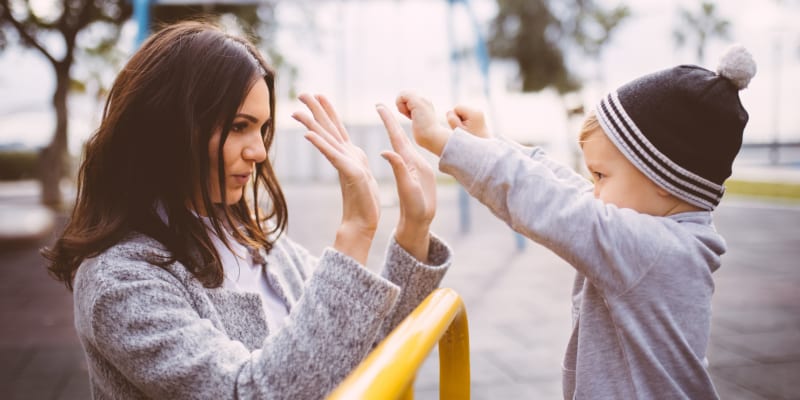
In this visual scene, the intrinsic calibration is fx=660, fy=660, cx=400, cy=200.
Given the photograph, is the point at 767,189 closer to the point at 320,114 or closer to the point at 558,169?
the point at 558,169

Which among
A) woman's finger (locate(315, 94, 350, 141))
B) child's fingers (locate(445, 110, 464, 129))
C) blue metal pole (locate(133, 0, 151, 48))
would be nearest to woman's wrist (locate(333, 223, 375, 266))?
woman's finger (locate(315, 94, 350, 141))

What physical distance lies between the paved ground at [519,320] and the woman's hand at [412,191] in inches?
70.4

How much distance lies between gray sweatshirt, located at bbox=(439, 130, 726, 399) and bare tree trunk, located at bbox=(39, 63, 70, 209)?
11.4m

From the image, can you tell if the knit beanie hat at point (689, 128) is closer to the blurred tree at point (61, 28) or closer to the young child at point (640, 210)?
the young child at point (640, 210)

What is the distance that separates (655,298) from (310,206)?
10.6 metres

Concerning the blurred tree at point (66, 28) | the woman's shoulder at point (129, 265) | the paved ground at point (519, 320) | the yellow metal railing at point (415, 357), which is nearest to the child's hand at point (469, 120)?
the yellow metal railing at point (415, 357)

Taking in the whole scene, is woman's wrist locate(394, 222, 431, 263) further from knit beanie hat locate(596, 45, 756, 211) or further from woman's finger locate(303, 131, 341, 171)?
knit beanie hat locate(596, 45, 756, 211)

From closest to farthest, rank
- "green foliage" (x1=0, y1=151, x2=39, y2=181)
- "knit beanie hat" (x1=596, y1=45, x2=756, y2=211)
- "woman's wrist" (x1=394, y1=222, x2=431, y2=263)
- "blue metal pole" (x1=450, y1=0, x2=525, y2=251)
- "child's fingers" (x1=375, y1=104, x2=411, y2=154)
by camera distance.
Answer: "knit beanie hat" (x1=596, y1=45, x2=756, y2=211)
"child's fingers" (x1=375, y1=104, x2=411, y2=154)
"woman's wrist" (x1=394, y1=222, x2=431, y2=263)
"blue metal pole" (x1=450, y1=0, x2=525, y2=251)
"green foliage" (x1=0, y1=151, x2=39, y2=181)

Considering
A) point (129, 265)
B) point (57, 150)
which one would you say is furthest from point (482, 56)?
point (57, 150)

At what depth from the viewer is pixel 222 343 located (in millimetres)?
1064

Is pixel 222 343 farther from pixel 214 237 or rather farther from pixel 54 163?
pixel 54 163

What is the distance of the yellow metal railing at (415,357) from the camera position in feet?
2.46

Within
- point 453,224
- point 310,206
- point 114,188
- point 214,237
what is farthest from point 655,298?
point 310,206

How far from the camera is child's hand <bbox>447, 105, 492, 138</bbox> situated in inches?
51.7
